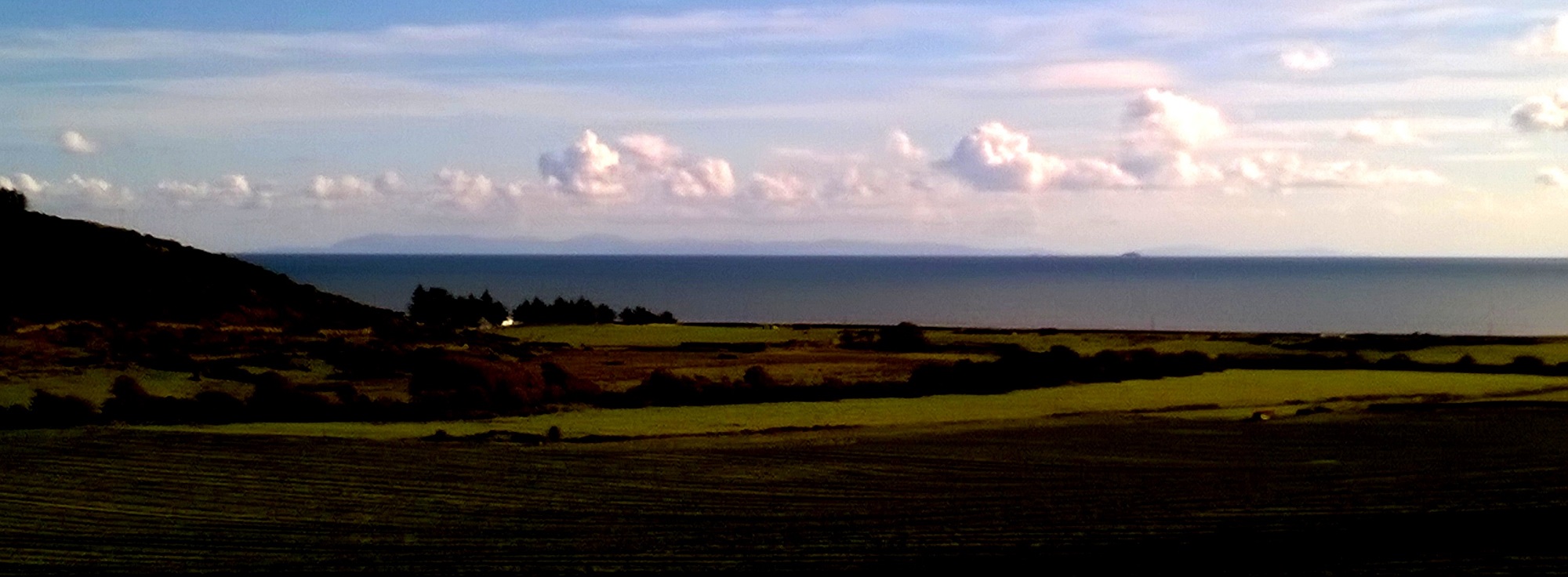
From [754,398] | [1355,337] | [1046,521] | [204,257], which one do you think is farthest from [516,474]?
[1355,337]

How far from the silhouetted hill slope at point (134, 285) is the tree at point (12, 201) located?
0.16 metres

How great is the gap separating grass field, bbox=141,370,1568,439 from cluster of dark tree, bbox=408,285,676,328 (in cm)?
2815

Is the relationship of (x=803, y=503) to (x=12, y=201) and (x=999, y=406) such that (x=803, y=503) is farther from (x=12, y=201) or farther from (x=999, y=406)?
(x=12, y=201)

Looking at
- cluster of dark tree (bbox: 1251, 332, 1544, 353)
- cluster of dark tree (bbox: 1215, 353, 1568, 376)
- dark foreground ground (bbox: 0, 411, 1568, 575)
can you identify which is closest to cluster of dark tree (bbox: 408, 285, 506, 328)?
cluster of dark tree (bbox: 1251, 332, 1544, 353)

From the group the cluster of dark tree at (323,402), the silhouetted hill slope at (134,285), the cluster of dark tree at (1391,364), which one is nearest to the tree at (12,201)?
the silhouetted hill slope at (134,285)

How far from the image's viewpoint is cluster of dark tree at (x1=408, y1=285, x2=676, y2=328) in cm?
5684

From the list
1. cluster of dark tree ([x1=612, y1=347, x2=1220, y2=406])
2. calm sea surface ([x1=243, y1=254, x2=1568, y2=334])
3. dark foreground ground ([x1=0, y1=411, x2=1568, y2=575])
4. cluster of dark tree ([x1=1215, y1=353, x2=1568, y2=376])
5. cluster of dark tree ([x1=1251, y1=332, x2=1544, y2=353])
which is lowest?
dark foreground ground ([x1=0, y1=411, x2=1568, y2=575])

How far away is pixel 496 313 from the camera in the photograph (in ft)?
191

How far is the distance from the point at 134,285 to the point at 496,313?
16.7m

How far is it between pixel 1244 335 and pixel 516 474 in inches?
1396

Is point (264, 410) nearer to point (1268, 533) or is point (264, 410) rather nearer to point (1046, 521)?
point (1046, 521)

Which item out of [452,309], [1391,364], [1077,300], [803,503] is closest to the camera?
[803,503]

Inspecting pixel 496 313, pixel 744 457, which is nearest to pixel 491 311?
pixel 496 313

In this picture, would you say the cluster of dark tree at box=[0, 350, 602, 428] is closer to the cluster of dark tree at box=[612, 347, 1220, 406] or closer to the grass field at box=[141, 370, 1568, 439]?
the grass field at box=[141, 370, 1568, 439]
